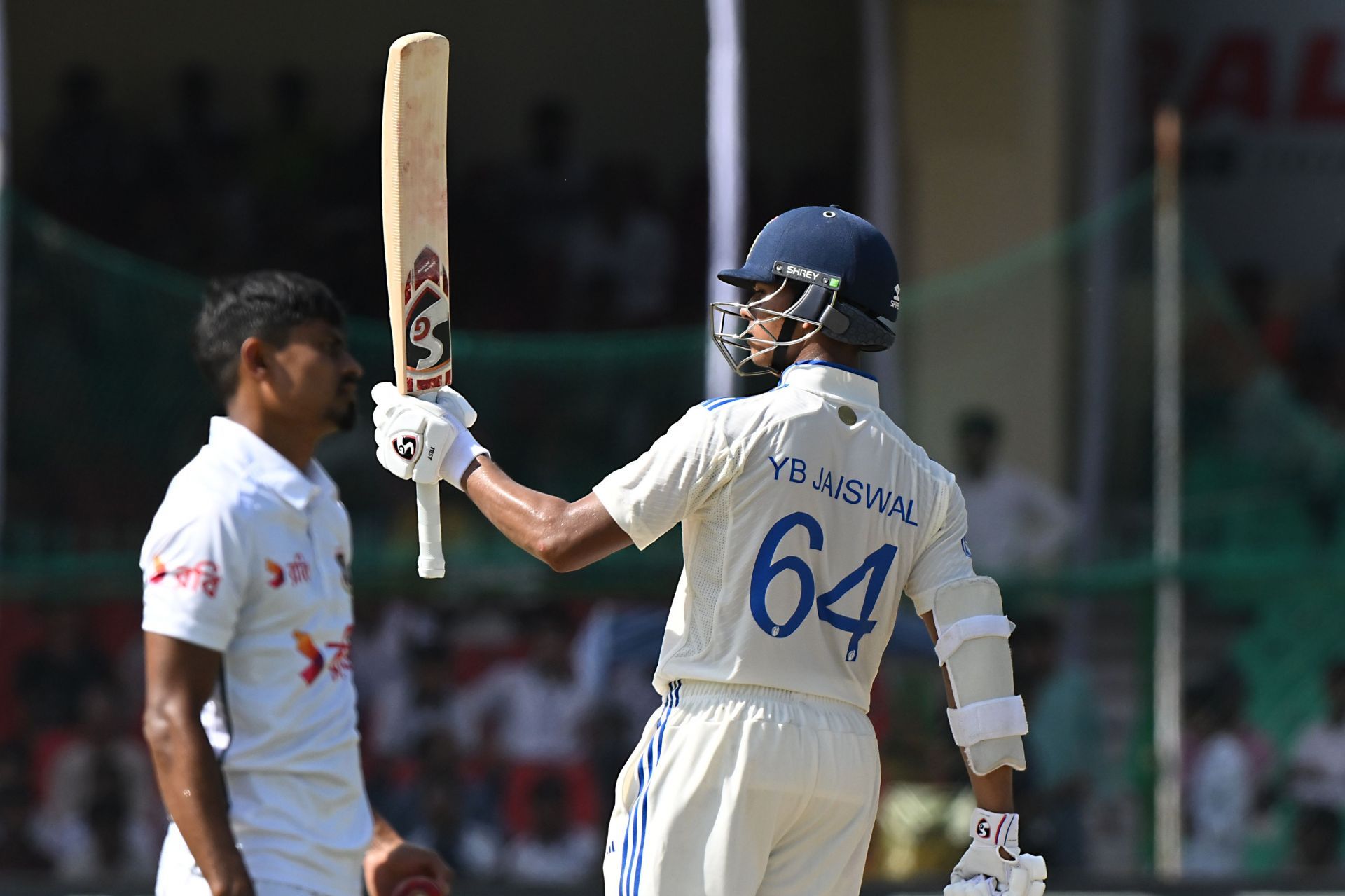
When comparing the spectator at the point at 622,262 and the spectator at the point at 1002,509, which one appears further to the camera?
the spectator at the point at 622,262

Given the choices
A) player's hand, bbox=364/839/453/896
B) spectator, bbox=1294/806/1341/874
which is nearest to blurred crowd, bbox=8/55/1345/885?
spectator, bbox=1294/806/1341/874

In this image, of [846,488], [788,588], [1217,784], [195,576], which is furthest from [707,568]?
[1217,784]

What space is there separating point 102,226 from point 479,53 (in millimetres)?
2528

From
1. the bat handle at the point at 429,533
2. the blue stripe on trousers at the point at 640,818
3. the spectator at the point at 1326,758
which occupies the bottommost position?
the spectator at the point at 1326,758

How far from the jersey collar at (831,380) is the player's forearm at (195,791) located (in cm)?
122

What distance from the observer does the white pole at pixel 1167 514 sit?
23.3 feet

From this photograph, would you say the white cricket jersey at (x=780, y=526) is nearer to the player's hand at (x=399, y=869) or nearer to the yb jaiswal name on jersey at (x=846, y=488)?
the yb jaiswal name on jersey at (x=846, y=488)

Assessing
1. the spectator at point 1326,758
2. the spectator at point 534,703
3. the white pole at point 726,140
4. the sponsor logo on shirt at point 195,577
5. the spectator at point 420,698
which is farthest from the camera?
the white pole at point 726,140

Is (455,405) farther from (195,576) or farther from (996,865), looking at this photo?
(996,865)

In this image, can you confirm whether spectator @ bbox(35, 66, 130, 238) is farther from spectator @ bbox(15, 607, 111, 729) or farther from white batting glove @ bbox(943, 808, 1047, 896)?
white batting glove @ bbox(943, 808, 1047, 896)

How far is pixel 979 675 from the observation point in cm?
337

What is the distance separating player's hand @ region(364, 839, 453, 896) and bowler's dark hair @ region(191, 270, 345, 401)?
100 centimetres

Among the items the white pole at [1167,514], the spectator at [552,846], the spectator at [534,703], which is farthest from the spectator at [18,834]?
the white pole at [1167,514]

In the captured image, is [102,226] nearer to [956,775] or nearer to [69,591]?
[69,591]
